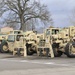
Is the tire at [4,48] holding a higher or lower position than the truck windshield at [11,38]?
Result: lower

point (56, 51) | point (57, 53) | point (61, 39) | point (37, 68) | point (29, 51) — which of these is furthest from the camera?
point (29, 51)

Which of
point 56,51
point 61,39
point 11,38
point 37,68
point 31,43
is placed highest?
point 11,38

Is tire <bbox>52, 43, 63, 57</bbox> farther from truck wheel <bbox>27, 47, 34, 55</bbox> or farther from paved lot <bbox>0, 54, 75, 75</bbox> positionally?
paved lot <bbox>0, 54, 75, 75</bbox>

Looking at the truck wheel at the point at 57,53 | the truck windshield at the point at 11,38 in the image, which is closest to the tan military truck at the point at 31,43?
the truck windshield at the point at 11,38

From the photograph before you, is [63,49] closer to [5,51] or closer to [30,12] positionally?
[5,51]

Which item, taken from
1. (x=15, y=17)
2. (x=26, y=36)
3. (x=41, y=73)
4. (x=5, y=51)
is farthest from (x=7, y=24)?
(x=41, y=73)

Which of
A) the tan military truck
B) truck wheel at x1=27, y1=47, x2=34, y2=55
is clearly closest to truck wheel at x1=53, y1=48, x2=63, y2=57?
the tan military truck

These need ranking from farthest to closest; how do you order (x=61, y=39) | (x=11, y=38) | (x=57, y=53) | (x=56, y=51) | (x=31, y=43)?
(x=11, y=38) → (x=31, y=43) → (x=57, y=53) → (x=56, y=51) → (x=61, y=39)

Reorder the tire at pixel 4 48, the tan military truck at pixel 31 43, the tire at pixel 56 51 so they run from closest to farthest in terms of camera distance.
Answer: the tire at pixel 56 51, the tan military truck at pixel 31 43, the tire at pixel 4 48

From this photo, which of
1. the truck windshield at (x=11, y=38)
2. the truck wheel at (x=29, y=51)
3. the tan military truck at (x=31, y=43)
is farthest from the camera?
the truck windshield at (x=11, y=38)

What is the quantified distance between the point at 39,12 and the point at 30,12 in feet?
5.68

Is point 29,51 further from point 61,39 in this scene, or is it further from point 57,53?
point 61,39

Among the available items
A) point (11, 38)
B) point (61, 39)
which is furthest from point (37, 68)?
point (11, 38)

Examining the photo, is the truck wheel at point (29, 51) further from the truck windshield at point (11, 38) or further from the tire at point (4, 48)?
the tire at point (4, 48)
